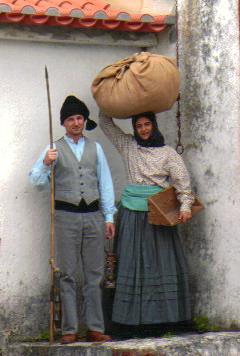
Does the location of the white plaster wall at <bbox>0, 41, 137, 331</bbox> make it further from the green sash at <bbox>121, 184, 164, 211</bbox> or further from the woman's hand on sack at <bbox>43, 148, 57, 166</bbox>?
the green sash at <bbox>121, 184, 164, 211</bbox>

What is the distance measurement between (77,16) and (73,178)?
1.40 meters

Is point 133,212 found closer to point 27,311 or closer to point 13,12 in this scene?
point 27,311

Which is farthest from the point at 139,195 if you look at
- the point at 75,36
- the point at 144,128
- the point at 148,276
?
the point at 75,36

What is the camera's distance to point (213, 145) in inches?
382

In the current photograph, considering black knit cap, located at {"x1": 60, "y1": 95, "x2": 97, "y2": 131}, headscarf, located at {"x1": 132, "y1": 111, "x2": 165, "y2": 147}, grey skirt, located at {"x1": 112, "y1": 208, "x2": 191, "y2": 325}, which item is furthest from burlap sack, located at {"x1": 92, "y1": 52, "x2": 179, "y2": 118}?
grey skirt, located at {"x1": 112, "y1": 208, "x2": 191, "y2": 325}

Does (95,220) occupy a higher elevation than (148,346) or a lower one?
higher

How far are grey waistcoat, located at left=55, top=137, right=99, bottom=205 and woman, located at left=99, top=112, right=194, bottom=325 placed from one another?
1.25 ft

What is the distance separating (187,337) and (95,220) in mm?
1246

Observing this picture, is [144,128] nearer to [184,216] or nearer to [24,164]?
[184,216]

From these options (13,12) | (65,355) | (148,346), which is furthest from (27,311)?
(13,12)

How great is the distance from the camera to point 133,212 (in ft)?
31.7

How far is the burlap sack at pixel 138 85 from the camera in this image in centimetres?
945

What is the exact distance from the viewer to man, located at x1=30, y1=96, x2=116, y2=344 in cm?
941

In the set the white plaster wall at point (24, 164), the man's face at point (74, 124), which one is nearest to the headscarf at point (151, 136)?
the man's face at point (74, 124)
